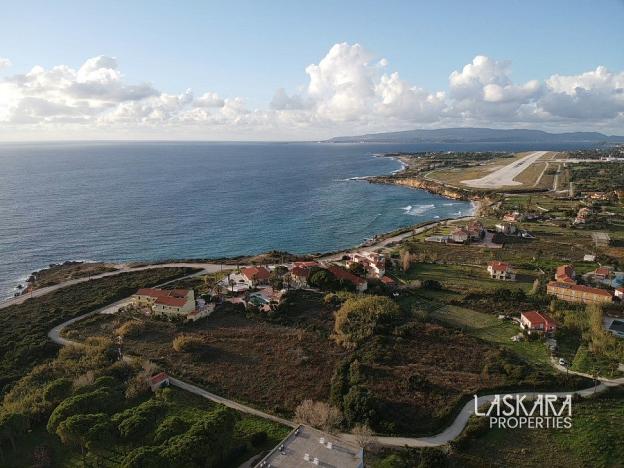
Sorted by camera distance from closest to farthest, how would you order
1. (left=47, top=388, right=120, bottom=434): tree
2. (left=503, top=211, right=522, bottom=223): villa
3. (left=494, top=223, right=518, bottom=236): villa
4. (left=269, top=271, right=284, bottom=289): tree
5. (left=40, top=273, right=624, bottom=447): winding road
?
(left=40, top=273, right=624, bottom=447): winding road, (left=47, top=388, right=120, bottom=434): tree, (left=269, top=271, right=284, bottom=289): tree, (left=494, top=223, right=518, bottom=236): villa, (left=503, top=211, right=522, bottom=223): villa

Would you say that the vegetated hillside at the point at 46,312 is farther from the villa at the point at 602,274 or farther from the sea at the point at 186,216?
the villa at the point at 602,274

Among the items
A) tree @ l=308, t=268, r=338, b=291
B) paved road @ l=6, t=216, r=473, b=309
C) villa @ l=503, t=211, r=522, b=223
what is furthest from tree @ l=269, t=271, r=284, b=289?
villa @ l=503, t=211, r=522, b=223

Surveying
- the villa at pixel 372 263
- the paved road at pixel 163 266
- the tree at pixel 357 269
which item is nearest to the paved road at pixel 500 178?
the paved road at pixel 163 266

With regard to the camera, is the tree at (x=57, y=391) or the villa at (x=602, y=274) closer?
the tree at (x=57, y=391)

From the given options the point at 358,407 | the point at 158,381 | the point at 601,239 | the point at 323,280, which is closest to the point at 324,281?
the point at 323,280

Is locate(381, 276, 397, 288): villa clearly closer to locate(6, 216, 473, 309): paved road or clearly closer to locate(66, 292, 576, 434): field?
locate(66, 292, 576, 434): field

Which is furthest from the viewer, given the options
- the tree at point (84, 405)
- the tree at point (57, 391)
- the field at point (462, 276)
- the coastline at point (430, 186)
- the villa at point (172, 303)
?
the coastline at point (430, 186)

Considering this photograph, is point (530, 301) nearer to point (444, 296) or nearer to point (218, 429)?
point (444, 296)
